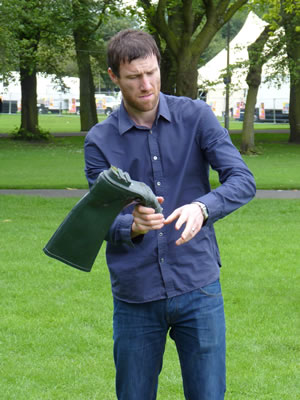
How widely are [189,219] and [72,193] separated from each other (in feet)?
45.0

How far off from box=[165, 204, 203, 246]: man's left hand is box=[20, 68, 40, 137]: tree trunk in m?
34.1

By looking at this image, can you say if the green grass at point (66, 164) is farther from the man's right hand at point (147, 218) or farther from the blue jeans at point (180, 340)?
the man's right hand at point (147, 218)

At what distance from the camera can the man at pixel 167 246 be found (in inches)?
120

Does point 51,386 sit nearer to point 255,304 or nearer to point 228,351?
point 228,351

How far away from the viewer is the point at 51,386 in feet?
17.3

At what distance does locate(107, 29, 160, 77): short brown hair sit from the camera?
2.89m

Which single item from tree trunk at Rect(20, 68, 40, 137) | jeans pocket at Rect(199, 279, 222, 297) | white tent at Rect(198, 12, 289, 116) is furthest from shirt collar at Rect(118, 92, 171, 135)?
tree trunk at Rect(20, 68, 40, 137)

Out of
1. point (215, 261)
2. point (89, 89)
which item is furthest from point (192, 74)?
point (89, 89)

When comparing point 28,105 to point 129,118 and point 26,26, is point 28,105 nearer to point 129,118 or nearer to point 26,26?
point 26,26

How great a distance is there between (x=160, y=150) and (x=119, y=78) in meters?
0.33

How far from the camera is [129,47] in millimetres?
2896

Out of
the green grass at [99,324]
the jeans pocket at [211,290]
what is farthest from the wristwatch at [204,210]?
the green grass at [99,324]

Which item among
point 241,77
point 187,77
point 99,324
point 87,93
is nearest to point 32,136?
point 87,93

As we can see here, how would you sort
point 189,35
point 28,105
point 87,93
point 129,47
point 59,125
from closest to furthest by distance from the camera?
point 129,47
point 189,35
point 28,105
point 87,93
point 59,125
